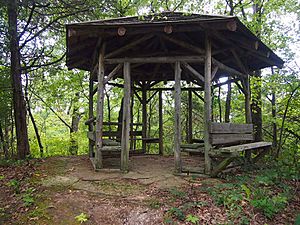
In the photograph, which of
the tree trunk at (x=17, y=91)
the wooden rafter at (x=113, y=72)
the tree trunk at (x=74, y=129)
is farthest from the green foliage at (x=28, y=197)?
the tree trunk at (x=74, y=129)

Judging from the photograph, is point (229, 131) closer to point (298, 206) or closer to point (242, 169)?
point (242, 169)

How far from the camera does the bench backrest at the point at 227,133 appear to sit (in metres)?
5.67

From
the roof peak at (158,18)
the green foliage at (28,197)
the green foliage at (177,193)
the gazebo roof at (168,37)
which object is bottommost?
the green foliage at (28,197)

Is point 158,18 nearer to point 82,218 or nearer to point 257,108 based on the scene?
point 82,218

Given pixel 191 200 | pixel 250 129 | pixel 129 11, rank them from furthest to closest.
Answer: pixel 129 11 → pixel 250 129 → pixel 191 200

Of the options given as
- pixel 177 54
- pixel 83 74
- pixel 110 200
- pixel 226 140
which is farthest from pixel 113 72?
pixel 83 74

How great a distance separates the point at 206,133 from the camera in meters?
5.70

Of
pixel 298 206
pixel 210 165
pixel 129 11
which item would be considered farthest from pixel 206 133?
pixel 129 11

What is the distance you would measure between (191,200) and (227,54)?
5205 mm

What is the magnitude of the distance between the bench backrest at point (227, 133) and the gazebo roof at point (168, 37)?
6.66ft

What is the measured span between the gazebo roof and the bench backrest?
79.9 inches

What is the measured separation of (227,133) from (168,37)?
2936mm

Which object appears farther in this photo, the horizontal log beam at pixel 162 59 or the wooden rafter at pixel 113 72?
the wooden rafter at pixel 113 72

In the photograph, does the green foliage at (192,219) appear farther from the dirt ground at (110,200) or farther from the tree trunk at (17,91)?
the tree trunk at (17,91)
